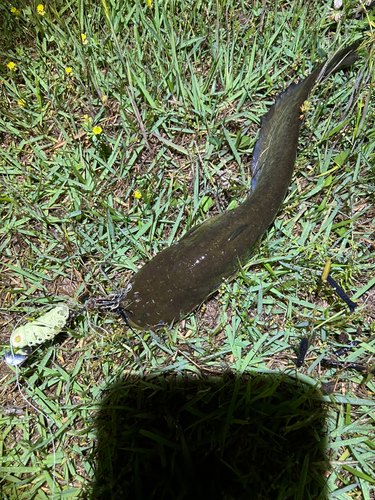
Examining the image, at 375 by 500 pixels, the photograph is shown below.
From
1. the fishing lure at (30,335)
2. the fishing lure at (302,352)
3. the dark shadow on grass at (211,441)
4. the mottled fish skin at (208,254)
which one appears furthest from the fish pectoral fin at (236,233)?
the fishing lure at (30,335)

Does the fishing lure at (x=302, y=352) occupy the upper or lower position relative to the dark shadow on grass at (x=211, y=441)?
upper

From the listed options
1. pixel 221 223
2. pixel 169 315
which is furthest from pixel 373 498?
pixel 221 223

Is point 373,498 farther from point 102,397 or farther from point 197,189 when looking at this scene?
point 197,189

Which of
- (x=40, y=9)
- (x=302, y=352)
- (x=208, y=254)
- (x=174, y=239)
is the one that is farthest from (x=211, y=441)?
(x=40, y=9)

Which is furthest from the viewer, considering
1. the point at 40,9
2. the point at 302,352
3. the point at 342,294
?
the point at 40,9

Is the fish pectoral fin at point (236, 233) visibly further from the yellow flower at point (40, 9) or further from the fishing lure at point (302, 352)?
the yellow flower at point (40, 9)

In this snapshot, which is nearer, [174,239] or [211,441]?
[211,441]

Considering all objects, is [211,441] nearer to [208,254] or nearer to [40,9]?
[208,254]
